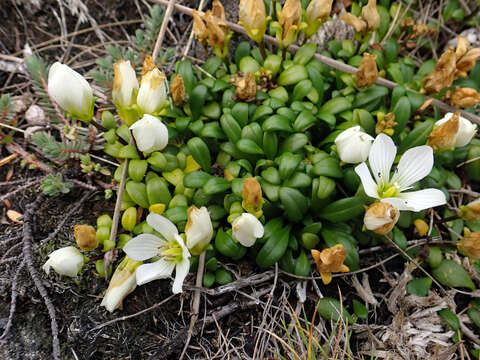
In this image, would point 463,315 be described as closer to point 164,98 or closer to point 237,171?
point 237,171

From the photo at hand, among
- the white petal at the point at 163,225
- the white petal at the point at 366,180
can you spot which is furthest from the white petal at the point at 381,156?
the white petal at the point at 163,225

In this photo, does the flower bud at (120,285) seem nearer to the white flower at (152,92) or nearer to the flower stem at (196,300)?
the flower stem at (196,300)

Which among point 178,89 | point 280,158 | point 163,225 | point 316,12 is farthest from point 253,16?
point 163,225

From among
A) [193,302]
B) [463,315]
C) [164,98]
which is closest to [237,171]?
[164,98]

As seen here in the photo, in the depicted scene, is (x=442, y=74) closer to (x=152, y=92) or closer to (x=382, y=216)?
(x=382, y=216)

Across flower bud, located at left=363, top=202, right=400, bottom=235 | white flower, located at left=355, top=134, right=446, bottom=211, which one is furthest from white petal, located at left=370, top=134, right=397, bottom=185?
flower bud, located at left=363, top=202, right=400, bottom=235

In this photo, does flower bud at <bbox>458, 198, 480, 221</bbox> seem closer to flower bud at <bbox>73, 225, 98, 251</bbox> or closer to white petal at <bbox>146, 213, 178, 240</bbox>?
white petal at <bbox>146, 213, 178, 240</bbox>
